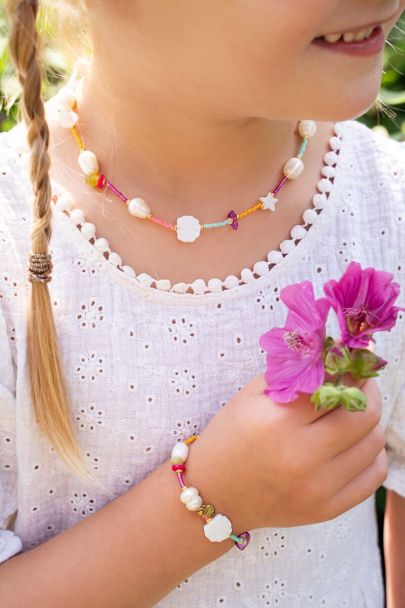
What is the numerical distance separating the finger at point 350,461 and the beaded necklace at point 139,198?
38 centimetres

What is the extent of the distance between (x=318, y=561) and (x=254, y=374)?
34 cm

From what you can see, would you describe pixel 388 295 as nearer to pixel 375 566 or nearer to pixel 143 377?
pixel 143 377

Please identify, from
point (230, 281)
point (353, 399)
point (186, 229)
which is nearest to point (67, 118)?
point (186, 229)

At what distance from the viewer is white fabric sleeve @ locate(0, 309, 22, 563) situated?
1.11 metres

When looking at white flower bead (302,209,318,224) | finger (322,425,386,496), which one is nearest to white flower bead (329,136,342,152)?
white flower bead (302,209,318,224)

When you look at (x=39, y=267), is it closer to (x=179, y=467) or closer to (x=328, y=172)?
(x=179, y=467)

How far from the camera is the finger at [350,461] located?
102 centimetres

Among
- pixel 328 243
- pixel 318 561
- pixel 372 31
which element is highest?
pixel 372 31

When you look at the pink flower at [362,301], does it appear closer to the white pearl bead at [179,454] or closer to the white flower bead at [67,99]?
the white pearl bead at [179,454]

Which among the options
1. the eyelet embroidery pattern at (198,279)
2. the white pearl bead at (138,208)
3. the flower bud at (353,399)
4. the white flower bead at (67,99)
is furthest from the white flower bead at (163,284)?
A: the flower bud at (353,399)

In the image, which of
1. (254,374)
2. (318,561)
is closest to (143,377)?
(254,374)

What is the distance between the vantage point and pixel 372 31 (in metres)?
1.01

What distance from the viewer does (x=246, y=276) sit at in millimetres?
1191

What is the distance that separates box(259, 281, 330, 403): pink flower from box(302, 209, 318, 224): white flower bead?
14.6 inches
